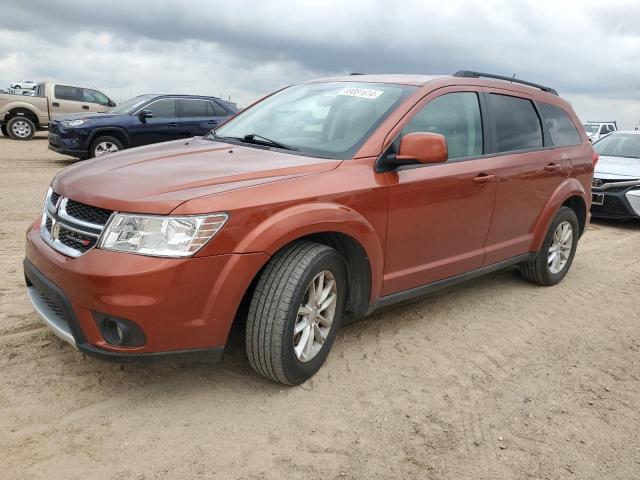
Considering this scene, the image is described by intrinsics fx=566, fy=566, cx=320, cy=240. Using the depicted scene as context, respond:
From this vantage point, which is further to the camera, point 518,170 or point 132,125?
point 132,125

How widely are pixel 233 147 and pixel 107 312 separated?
1.42m

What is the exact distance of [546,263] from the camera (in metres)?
4.98

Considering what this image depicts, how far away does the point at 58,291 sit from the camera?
2627mm

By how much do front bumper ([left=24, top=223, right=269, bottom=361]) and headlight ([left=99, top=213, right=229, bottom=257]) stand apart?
42 millimetres

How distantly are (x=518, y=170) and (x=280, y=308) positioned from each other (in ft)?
7.97

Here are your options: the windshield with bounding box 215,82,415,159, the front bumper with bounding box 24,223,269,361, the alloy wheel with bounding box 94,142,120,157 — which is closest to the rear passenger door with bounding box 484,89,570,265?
the windshield with bounding box 215,82,415,159

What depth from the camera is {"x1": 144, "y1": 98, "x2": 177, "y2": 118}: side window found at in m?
11.6

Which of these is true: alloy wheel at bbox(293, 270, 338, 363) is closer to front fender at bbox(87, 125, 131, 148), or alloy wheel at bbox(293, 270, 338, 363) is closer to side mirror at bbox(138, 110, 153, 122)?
side mirror at bbox(138, 110, 153, 122)

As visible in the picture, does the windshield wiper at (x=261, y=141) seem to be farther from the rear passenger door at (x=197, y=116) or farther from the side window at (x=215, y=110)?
the side window at (x=215, y=110)

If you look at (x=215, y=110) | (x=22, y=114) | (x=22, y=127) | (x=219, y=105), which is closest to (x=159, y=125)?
(x=215, y=110)

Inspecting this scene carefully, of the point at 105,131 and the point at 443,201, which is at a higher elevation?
the point at 443,201

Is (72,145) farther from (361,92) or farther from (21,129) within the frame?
(361,92)

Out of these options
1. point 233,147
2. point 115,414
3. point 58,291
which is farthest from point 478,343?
point 58,291

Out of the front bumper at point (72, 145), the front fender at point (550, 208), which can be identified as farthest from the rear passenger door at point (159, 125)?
the front fender at point (550, 208)
